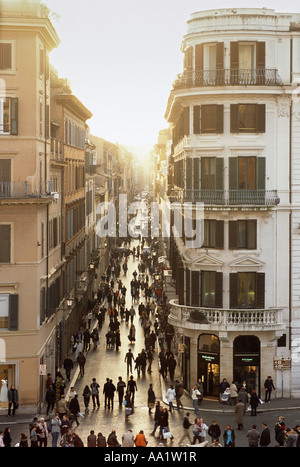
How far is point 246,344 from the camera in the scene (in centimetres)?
4503

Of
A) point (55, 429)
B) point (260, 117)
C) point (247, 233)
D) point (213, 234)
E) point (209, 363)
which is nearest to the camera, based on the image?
point (55, 429)

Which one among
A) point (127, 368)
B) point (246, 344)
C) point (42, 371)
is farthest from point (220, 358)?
point (42, 371)

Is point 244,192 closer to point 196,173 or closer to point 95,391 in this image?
point 196,173

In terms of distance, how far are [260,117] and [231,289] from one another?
30.5 feet

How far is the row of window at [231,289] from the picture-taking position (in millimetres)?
44812

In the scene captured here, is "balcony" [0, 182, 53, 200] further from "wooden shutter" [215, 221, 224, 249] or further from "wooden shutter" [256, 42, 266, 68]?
"wooden shutter" [256, 42, 266, 68]

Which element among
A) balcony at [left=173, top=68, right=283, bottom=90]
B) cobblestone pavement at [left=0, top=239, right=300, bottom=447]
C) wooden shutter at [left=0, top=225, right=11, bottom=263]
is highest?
balcony at [left=173, top=68, right=283, bottom=90]

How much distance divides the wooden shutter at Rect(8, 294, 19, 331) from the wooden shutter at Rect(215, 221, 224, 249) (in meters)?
11.3

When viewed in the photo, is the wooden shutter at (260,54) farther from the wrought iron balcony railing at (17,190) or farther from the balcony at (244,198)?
the wrought iron balcony railing at (17,190)

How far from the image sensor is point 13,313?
135 feet

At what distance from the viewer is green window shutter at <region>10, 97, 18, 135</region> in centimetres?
4106

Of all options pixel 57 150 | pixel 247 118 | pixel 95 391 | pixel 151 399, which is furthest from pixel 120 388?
pixel 57 150

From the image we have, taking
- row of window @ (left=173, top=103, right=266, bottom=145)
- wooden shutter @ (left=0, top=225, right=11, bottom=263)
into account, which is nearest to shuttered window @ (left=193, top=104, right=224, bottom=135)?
row of window @ (left=173, top=103, right=266, bottom=145)

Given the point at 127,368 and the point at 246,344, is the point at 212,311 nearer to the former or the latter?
the point at 246,344
